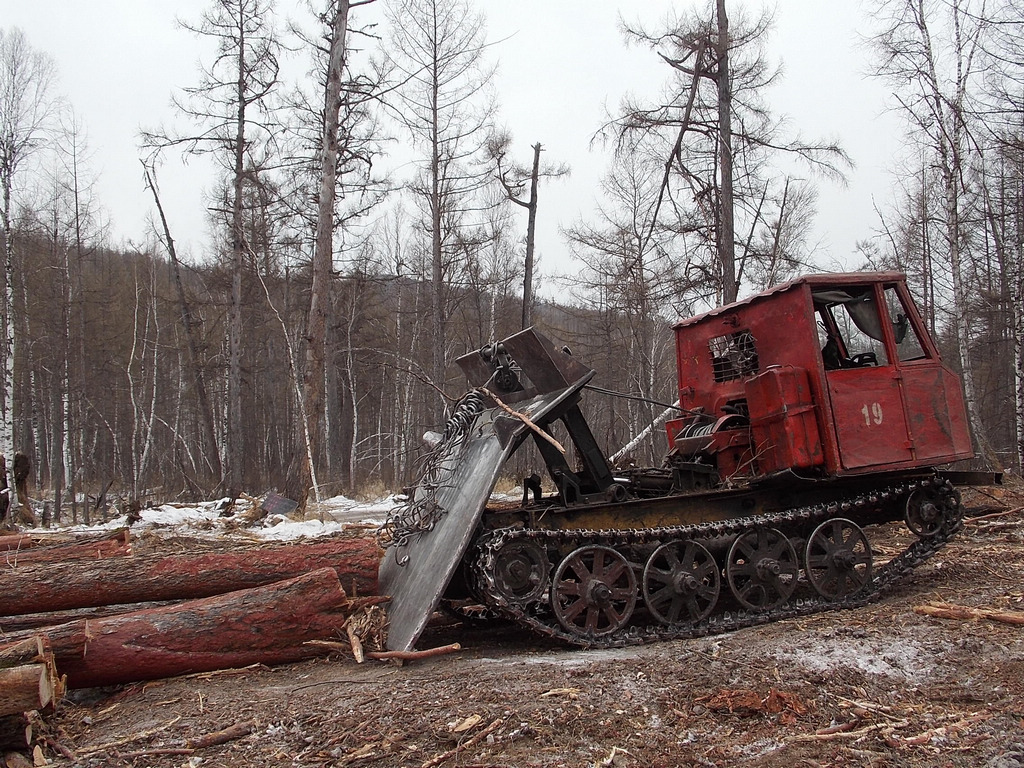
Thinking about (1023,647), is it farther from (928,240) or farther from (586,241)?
(928,240)

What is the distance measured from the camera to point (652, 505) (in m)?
5.82

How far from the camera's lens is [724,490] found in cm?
601

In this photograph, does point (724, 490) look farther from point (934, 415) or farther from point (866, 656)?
point (934, 415)

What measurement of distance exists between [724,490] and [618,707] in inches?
103

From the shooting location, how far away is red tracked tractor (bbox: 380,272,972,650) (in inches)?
209

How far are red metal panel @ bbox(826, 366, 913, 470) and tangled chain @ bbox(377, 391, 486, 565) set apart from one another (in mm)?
2976

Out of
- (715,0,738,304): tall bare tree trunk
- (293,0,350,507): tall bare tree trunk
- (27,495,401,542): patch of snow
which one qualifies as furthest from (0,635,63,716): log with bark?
(715,0,738,304): tall bare tree trunk

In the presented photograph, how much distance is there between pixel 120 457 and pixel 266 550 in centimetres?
3129

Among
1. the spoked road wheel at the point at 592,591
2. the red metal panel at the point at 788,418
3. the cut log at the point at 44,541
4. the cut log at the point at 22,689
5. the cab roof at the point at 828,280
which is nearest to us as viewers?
the cut log at the point at 22,689

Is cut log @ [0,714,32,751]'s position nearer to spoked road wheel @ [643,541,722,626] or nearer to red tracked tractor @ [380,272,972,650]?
red tracked tractor @ [380,272,972,650]

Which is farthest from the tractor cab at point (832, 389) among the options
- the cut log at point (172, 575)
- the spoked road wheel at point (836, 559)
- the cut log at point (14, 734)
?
the cut log at point (14, 734)

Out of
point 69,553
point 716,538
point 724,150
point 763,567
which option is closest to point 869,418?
point 763,567

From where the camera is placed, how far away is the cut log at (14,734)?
12.0 feet

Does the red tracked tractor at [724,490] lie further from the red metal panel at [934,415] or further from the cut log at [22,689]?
the cut log at [22,689]
